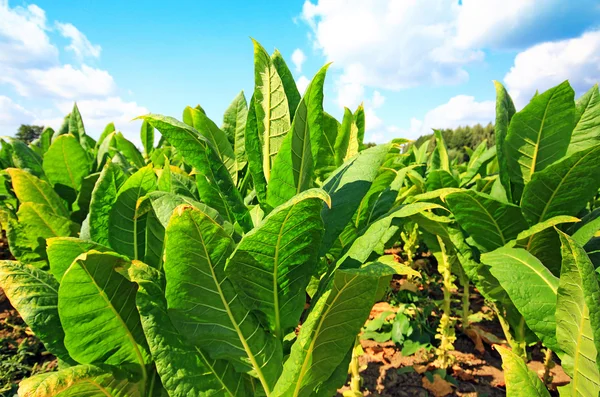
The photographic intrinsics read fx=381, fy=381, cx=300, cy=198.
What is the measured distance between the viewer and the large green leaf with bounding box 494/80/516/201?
2.17 m

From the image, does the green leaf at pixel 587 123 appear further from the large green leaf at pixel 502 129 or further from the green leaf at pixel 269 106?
the green leaf at pixel 269 106

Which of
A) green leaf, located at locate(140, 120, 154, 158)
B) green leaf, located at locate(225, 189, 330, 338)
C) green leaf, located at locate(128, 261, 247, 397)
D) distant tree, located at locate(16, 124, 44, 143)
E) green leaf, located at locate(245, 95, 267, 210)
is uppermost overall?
distant tree, located at locate(16, 124, 44, 143)

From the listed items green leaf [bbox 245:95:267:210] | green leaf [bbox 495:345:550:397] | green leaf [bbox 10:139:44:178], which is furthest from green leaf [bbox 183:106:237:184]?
green leaf [bbox 10:139:44:178]

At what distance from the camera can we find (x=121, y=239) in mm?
1302

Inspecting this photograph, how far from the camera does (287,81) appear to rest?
1327 millimetres

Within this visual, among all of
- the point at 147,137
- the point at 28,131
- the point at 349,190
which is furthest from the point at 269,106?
the point at 28,131

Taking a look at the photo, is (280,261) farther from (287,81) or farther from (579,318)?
(579,318)

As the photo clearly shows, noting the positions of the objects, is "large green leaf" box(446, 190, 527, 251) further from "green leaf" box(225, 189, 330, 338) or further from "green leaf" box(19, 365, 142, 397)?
"green leaf" box(19, 365, 142, 397)

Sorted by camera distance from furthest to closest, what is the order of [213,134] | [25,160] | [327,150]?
[25,160]
[327,150]
[213,134]

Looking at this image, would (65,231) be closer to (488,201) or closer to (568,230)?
(488,201)

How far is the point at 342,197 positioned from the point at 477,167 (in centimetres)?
249

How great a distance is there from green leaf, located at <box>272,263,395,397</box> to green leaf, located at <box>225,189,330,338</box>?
0.10 metres

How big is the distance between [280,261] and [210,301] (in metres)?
0.24

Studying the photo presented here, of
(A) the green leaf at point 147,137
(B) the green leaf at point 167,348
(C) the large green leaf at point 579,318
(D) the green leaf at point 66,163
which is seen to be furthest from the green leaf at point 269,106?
(A) the green leaf at point 147,137
